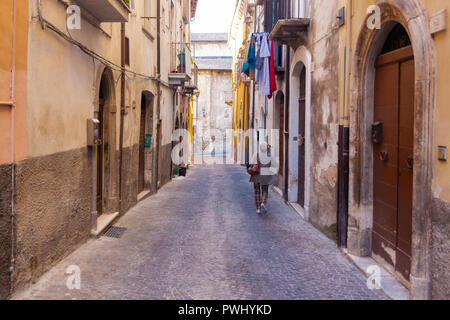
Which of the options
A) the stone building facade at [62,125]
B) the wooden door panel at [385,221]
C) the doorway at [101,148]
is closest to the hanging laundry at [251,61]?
the stone building facade at [62,125]

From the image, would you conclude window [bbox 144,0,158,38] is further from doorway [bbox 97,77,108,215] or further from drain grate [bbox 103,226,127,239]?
drain grate [bbox 103,226,127,239]

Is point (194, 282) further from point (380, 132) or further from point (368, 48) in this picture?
point (368, 48)

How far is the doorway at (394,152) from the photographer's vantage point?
17.0ft

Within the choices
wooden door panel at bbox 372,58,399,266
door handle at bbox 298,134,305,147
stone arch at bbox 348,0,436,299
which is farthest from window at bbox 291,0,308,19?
wooden door panel at bbox 372,58,399,266

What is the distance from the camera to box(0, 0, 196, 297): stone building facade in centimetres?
458

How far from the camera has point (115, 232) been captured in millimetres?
8023

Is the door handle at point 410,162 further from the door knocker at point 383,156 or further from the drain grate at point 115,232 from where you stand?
the drain grate at point 115,232

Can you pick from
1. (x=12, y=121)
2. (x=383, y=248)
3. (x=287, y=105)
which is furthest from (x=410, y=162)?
(x=287, y=105)

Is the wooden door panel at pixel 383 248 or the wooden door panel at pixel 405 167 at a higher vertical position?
the wooden door panel at pixel 405 167

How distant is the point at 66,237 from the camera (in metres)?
6.27

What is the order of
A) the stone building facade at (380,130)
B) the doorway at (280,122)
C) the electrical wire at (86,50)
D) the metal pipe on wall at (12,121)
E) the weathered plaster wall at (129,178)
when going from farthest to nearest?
the doorway at (280,122)
the weathered plaster wall at (129,178)
the electrical wire at (86,50)
the metal pipe on wall at (12,121)
the stone building facade at (380,130)

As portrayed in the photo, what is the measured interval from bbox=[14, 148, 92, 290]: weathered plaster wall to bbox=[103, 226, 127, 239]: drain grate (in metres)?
0.49

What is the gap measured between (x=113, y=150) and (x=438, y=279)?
6.42 meters

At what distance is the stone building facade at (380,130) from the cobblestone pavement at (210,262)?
1.97ft
